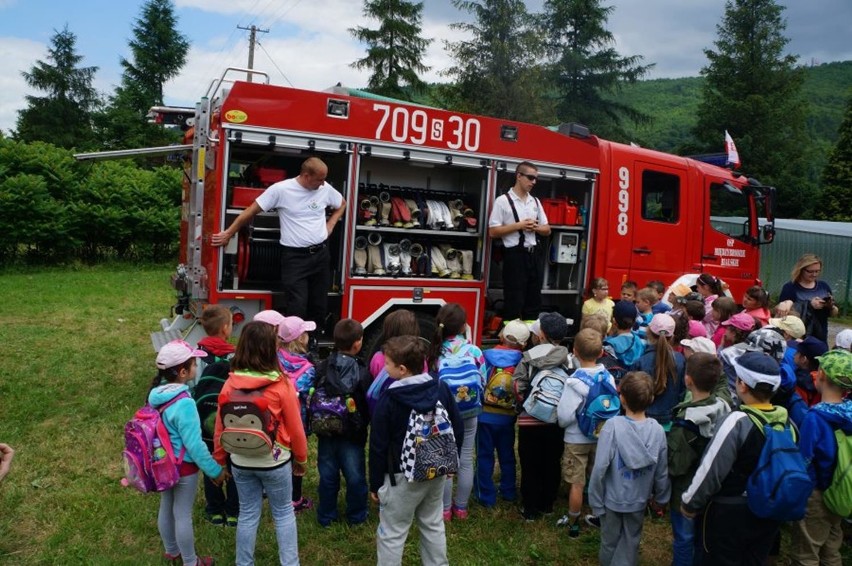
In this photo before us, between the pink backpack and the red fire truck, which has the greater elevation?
the red fire truck

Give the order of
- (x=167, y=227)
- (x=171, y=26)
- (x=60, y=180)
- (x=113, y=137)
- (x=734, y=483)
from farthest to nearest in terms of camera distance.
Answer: (x=171, y=26) → (x=113, y=137) → (x=167, y=227) → (x=60, y=180) → (x=734, y=483)

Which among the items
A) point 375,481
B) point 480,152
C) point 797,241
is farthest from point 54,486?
point 797,241

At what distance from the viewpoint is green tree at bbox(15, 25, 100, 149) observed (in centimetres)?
3853

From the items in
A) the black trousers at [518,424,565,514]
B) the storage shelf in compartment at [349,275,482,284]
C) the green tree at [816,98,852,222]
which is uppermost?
the green tree at [816,98,852,222]

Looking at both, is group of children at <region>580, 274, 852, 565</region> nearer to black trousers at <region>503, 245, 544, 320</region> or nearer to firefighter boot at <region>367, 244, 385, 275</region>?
black trousers at <region>503, 245, 544, 320</region>

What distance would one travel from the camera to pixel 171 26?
3928cm

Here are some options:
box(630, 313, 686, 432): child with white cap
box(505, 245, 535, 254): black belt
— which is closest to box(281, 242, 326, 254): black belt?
box(505, 245, 535, 254): black belt

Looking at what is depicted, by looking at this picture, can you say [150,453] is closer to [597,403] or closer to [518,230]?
[597,403]

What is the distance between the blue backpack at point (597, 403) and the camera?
3.93 metres

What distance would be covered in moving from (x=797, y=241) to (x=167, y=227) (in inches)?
680

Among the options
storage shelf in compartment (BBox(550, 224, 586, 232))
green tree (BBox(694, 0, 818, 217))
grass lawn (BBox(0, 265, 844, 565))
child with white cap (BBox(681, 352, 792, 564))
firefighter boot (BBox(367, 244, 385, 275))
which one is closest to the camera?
child with white cap (BBox(681, 352, 792, 564))

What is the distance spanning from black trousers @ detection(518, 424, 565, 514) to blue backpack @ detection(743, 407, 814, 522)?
1401mm

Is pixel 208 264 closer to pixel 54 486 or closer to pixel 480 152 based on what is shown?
pixel 54 486

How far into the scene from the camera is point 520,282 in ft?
22.7
